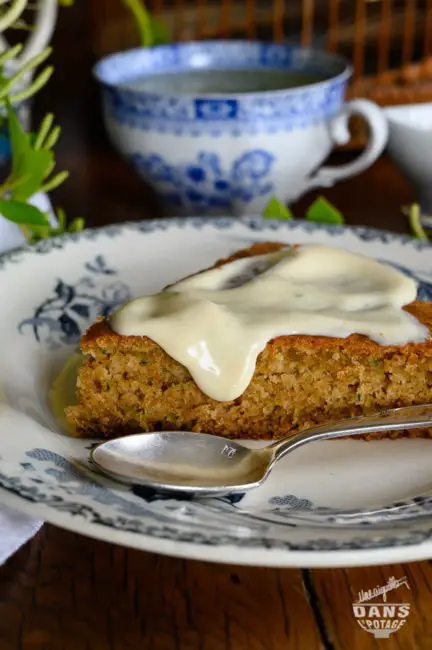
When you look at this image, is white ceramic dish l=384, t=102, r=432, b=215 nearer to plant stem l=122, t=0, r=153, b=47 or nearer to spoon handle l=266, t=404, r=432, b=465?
plant stem l=122, t=0, r=153, b=47

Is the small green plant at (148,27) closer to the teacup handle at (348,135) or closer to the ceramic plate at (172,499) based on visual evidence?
the teacup handle at (348,135)

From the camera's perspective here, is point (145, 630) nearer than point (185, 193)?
Yes

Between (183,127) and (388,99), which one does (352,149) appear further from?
(183,127)

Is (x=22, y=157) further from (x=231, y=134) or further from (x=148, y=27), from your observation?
(x=148, y=27)

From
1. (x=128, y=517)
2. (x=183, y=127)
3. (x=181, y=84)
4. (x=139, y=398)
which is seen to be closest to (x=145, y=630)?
(x=128, y=517)

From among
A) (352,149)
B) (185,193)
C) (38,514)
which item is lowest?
(352,149)
